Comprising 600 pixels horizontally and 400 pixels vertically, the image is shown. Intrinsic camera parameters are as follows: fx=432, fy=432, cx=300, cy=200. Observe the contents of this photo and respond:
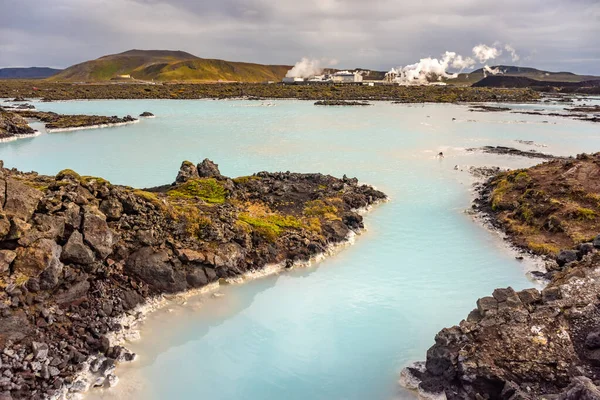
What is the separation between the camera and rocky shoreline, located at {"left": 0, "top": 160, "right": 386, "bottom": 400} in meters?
9.38

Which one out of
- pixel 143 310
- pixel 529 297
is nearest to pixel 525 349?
pixel 529 297

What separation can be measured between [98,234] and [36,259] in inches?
69.6

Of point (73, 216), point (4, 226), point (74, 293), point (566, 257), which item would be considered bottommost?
point (74, 293)

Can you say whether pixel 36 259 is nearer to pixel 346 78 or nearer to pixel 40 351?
pixel 40 351

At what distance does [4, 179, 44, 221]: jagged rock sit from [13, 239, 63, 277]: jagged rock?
0.90 m

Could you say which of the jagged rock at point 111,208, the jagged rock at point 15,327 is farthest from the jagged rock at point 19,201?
the jagged rock at point 15,327

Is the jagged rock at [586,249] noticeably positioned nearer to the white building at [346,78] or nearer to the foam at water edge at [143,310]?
the foam at water edge at [143,310]

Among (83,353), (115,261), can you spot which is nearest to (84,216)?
(115,261)

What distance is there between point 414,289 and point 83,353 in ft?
29.6

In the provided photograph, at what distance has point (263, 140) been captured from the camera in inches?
1575

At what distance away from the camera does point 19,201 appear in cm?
1102

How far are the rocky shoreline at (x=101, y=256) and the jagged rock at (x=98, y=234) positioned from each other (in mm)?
28

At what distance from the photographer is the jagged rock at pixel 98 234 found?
1180 cm

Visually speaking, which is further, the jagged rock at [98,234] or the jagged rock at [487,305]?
the jagged rock at [98,234]
